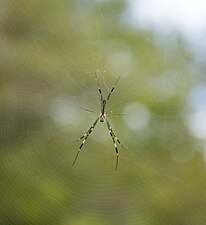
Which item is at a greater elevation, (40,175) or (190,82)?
(190,82)

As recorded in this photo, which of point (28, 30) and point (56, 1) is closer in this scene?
point (28, 30)

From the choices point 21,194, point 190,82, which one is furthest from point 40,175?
point 190,82

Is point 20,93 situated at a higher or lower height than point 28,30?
lower

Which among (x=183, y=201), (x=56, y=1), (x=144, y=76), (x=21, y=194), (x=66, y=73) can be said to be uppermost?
(x=56, y=1)

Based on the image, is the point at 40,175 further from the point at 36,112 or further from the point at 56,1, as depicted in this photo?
the point at 56,1

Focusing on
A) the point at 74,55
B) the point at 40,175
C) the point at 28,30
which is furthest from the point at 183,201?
the point at 28,30

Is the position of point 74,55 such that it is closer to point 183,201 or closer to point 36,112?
point 36,112
